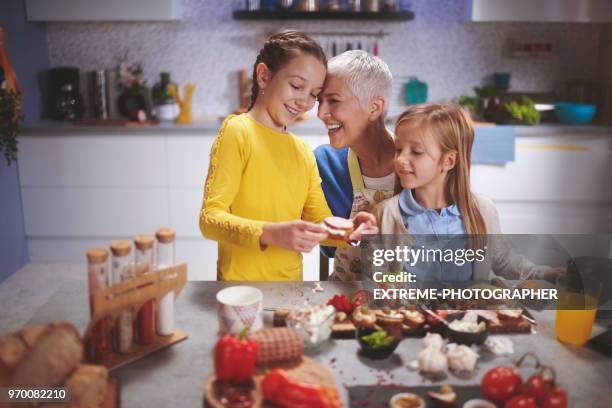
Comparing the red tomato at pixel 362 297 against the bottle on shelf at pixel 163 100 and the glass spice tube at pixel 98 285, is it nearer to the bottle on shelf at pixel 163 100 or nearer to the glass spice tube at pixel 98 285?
the glass spice tube at pixel 98 285

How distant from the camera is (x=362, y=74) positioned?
61.2 inches

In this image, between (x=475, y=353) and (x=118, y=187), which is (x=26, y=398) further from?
(x=118, y=187)

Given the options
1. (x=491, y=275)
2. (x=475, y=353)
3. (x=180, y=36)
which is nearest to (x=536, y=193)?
(x=491, y=275)

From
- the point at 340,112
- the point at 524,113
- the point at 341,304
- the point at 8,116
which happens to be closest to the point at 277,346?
the point at 341,304

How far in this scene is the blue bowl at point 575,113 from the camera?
11.3ft

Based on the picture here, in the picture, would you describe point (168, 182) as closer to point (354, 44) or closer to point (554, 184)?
point (354, 44)

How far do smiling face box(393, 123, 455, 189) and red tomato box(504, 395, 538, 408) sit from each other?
649 mm

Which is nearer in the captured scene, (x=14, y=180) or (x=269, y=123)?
(x=269, y=123)

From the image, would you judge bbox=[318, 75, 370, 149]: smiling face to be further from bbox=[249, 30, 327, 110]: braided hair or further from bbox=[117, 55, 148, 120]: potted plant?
bbox=[117, 55, 148, 120]: potted plant

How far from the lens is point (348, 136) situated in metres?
1.63

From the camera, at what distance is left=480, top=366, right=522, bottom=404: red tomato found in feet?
2.94

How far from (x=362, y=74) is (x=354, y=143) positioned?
0.20 m

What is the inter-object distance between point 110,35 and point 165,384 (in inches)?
129

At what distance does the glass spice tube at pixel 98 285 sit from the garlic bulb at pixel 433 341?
56cm
